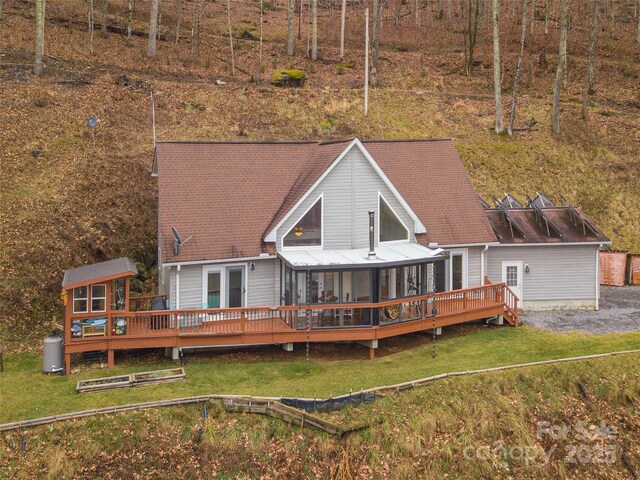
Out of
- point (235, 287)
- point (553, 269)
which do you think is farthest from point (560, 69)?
point (235, 287)

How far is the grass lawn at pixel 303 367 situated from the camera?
13.8 metres

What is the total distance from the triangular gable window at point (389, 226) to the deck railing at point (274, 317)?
8.22ft

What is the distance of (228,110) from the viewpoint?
112ft

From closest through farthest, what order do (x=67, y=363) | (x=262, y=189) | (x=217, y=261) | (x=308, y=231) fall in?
1. (x=67, y=363)
2. (x=217, y=261)
3. (x=308, y=231)
4. (x=262, y=189)

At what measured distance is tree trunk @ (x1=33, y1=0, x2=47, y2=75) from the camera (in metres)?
30.5

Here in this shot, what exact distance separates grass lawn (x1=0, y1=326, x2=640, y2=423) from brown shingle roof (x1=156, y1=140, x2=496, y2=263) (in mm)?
3478

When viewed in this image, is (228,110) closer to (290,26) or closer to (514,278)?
(290,26)

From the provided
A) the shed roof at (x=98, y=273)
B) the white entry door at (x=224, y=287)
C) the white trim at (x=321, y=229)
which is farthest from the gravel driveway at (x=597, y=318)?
the shed roof at (x=98, y=273)

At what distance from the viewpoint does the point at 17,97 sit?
1128 inches

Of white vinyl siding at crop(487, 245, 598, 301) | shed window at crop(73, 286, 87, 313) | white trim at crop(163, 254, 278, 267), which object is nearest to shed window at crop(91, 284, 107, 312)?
shed window at crop(73, 286, 87, 313)

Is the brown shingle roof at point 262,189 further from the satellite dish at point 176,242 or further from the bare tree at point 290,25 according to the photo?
the bare tree at point 290,25

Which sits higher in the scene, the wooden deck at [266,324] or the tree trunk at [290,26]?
the tree trunk at [290,26]

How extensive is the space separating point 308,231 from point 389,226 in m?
3.02

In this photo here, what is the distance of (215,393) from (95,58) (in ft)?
99.9
